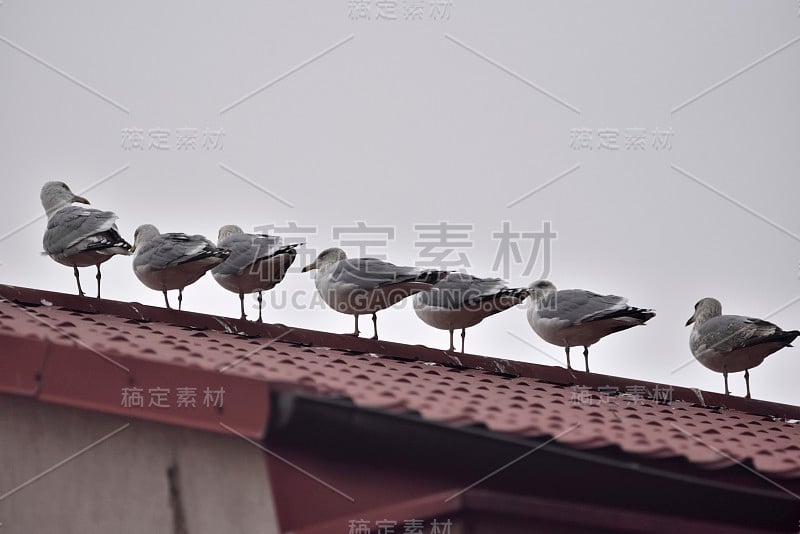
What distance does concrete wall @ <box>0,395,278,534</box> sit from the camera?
5.13 metres

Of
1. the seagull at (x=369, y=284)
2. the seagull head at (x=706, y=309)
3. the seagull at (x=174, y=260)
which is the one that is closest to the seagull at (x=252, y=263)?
the seagull at (x=369, y=284)

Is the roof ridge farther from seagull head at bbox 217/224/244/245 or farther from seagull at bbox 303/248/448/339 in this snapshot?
seagull head at bbox 217/224/244/245

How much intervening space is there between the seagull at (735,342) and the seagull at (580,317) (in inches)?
30.8

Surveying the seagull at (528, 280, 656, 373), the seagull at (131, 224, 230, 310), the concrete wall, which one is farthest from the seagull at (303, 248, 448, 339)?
the concrete wall

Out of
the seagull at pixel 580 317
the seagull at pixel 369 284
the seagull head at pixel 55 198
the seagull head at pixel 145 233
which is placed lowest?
the seagull at pixel 580 317

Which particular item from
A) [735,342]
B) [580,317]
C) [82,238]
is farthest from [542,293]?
[82,238]

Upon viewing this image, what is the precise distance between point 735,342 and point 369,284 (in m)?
3.17

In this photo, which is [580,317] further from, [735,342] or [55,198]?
[55,198]

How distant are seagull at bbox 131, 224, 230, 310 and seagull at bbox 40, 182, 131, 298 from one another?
21 centimetres

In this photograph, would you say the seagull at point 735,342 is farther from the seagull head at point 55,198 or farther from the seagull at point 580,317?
the seagull head at point 55,198

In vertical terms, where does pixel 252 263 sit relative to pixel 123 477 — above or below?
above

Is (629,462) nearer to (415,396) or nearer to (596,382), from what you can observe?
(415,396)

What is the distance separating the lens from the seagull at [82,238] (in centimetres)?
799

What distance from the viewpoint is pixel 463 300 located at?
8.96 meters
